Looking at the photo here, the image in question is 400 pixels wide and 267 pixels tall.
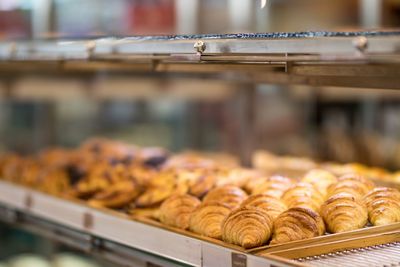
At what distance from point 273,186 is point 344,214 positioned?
42 centimetres

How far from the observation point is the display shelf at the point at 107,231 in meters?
2.02

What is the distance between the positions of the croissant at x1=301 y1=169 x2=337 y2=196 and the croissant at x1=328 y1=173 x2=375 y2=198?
4cm

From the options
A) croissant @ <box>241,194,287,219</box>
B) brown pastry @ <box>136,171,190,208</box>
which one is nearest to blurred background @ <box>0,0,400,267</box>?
brown pastry @ <box>136,171,190,208</box>

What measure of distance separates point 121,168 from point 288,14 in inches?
160

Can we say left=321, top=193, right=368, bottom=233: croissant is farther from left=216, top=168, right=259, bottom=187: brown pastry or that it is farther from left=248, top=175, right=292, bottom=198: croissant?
left=216, top=168, right=259, bottom=187: brown pastry

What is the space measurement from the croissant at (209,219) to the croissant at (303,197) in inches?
7.9

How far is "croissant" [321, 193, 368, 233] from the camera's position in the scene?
6.91 feet

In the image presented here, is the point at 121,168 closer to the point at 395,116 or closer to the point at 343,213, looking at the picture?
the point at 343,213

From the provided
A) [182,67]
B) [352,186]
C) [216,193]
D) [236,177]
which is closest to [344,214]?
[352,186]

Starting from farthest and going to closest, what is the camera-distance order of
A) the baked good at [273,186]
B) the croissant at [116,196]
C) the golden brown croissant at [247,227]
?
the croissant at [116,196] → the baked good at [273,186] → the golden brown croissant at [247,227]

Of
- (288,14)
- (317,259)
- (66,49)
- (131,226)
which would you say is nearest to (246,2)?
(288,14)

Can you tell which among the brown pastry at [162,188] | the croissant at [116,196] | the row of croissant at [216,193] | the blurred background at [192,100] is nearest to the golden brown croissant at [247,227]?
the row of croissant at [216,193]

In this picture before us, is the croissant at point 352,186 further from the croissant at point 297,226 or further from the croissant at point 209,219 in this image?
the croissant at point 209,219

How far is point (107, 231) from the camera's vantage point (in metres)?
2.52
